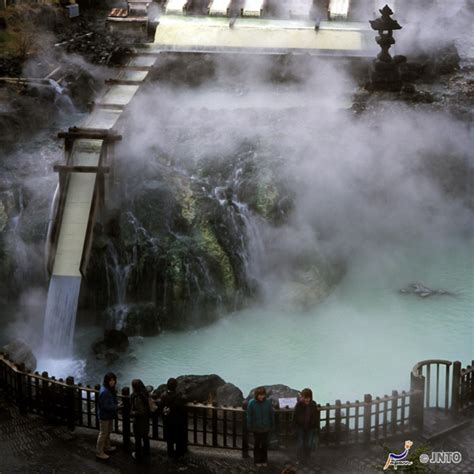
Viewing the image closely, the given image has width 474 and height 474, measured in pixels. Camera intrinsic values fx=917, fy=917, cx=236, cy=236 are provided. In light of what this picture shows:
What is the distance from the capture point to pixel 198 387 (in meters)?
11.8

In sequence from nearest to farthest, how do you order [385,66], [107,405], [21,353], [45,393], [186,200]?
[107,405] < [45,393] < [21,353] < [186,200] < [385,66]

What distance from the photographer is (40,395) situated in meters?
11.3

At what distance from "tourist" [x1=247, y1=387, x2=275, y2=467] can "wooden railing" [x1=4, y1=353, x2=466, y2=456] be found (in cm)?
24

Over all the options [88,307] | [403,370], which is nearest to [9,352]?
[88,307]

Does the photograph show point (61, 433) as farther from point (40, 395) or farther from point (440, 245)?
point (440, 245)

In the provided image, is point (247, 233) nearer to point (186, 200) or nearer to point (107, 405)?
point (186, 200)

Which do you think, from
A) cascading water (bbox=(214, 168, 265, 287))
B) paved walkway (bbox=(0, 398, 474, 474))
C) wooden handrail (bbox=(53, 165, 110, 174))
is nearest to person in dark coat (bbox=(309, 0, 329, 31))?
cascading water (bbox=(214, 168, 265, 287))

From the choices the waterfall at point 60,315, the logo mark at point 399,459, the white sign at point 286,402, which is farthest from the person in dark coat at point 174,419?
the waterfall at point 60,315

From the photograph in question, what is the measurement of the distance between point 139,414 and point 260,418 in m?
1.39

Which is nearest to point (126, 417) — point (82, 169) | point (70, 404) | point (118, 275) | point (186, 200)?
point (70, 404)

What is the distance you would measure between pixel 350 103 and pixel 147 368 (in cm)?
874

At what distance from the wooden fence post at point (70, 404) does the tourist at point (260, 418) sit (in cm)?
225

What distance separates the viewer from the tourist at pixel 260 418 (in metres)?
10.1

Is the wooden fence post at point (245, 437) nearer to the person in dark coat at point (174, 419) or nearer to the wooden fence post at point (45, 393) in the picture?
the person in dark coat at point (174, 419)
